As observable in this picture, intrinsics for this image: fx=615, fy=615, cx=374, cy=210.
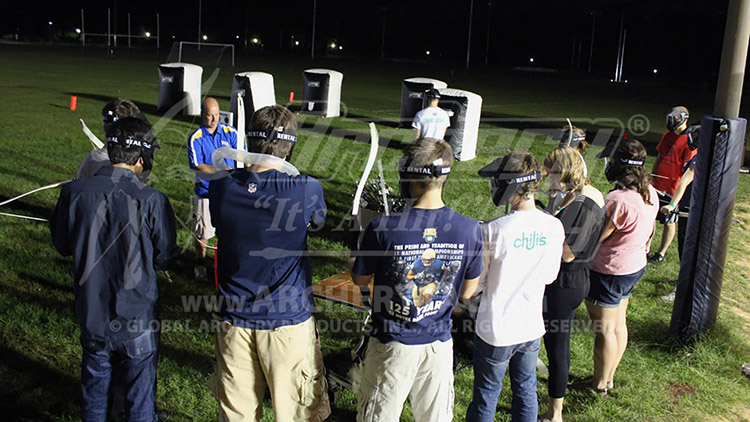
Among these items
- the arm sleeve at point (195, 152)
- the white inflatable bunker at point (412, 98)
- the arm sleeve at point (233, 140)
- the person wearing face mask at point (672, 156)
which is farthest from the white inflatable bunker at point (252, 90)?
the person wearing face mask at point (672, 156)

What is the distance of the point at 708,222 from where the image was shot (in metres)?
5.95

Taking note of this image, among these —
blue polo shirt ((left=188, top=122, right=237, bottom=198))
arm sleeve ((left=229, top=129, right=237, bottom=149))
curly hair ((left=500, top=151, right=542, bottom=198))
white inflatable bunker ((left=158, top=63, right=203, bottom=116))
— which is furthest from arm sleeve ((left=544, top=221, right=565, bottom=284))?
white inflatable bunker ((left=158, top=63, right=203, bottom=116))

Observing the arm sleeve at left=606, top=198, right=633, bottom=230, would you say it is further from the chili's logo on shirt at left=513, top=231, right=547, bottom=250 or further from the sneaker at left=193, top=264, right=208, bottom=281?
the sneaker at left=193, top=264, right=208, bottom=281

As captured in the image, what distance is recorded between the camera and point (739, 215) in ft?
38.0

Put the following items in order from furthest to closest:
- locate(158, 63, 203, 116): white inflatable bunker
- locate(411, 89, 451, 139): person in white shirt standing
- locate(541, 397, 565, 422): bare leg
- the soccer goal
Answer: the soccer goal, locate(158, 63, 203, 116): white inflatable bunker, locate(411, 89, 451, 139): person in white shirt standing, locate(541, 397, 565, 422): bare leg

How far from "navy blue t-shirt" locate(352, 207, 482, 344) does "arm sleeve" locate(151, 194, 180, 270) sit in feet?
3.89

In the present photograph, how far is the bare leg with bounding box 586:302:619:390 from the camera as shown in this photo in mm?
4949

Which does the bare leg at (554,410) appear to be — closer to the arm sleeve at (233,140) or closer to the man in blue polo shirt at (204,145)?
the man in blue polo shirt at (204,145)

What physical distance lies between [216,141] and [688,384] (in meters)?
5.57

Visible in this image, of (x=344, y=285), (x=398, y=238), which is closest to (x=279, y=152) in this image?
(x=398, y=238)

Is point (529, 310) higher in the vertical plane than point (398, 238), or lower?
lower

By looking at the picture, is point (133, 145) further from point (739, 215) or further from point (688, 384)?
point (739, 215)

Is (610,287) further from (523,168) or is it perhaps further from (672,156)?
(672,156)

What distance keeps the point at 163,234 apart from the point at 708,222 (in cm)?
504
